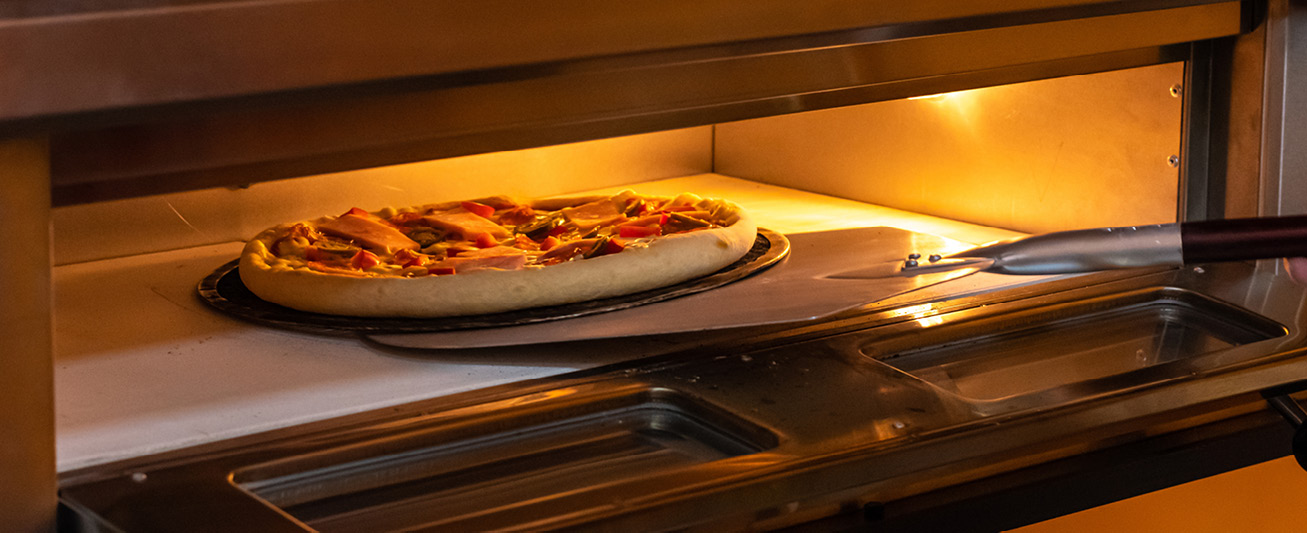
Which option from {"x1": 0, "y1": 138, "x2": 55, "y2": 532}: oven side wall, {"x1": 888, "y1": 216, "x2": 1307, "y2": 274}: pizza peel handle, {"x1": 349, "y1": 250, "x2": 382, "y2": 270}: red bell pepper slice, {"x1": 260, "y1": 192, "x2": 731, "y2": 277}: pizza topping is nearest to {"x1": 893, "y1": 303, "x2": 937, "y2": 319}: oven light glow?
{"x1": 260, "y1": 192, "x2": 731, "y2": 277}: pizza topping

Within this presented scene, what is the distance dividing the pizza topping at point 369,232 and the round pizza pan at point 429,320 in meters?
0.14

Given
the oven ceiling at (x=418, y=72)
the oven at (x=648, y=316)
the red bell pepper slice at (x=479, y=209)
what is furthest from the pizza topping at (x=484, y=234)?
the oven ceiling at (x=418, y=72)

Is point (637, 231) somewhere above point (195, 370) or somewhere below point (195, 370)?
above

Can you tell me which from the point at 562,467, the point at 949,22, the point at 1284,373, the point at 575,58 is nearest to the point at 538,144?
the point at 575,58

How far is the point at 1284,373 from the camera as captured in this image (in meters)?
0.92

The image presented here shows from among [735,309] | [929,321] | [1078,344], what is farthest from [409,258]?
[1078,344]

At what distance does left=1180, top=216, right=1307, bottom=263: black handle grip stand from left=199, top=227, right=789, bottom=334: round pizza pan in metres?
0.52

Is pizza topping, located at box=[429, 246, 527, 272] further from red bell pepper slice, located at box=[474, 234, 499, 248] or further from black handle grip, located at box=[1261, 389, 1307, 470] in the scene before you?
black handle grip, located at box=[1261, 389, 1307, 470]

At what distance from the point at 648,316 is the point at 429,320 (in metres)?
0.21

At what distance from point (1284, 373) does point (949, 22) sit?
360mm

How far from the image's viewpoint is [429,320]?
111 cm

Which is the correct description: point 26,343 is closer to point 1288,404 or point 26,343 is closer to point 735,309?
point 735,309

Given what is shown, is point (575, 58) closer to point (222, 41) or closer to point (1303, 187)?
point (222, 41)

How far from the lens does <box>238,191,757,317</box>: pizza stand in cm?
111
